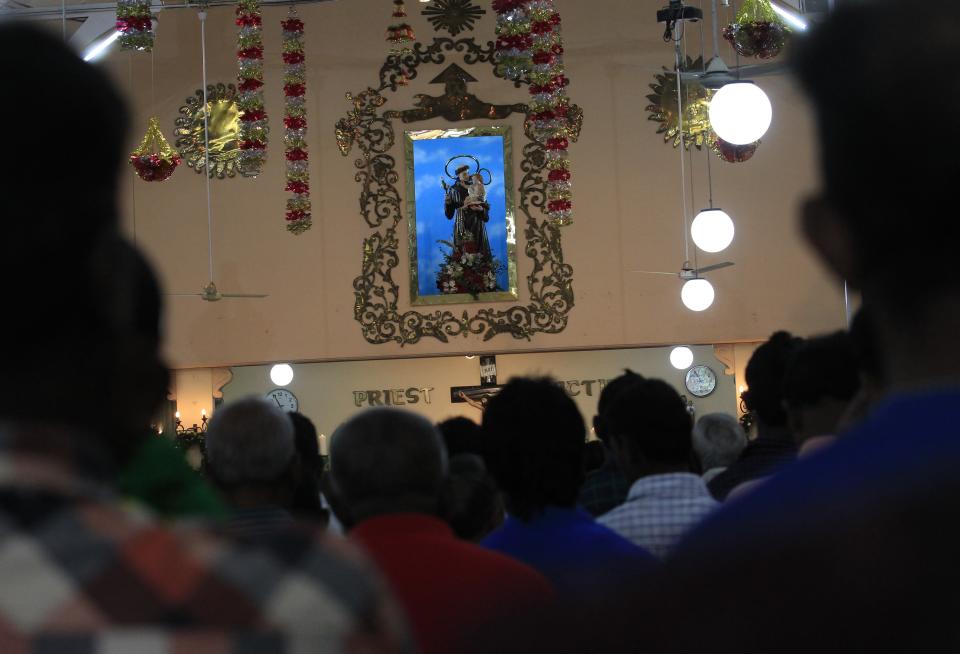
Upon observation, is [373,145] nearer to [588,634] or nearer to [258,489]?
[258,489]

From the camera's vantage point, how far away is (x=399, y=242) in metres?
14.1

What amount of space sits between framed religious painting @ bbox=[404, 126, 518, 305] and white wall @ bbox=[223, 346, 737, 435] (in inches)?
46.2

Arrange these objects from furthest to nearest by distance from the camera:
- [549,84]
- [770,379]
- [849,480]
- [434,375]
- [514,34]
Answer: [434,375] < [549,84] < [514,34] < [770,379] < [849,480]

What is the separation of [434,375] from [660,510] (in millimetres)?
12268

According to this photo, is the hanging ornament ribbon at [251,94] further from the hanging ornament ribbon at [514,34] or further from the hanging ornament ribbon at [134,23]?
the hanging ornament ribbon at [514,34]

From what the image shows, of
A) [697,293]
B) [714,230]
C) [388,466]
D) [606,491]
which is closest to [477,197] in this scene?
[697,293]

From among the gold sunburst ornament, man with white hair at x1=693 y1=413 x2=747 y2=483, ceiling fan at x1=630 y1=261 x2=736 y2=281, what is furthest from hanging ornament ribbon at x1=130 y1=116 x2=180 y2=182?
man with white hair at x1=693 y1=413 x2=747 y2=483

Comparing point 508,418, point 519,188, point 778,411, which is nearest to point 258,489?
point 508,418

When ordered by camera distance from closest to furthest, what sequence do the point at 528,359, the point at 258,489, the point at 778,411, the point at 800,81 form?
the point at 800,81
the point at 258,489
the point at 778,411
the point at 528,359

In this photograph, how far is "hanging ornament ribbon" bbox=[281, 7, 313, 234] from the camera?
10.0 meters

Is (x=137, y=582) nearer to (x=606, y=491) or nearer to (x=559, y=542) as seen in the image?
(x=559, y=542)

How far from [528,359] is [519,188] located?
210 cm

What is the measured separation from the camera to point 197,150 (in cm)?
1446

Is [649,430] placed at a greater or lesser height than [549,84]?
lesser
